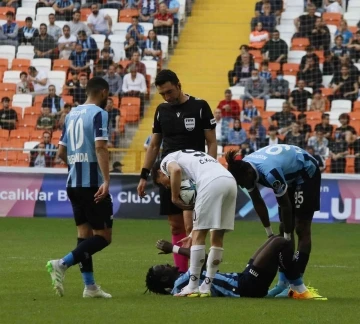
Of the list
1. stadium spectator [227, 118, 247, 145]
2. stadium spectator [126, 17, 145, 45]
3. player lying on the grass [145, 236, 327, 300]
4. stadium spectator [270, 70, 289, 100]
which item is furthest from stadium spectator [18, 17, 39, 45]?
player lying on the grass [145, 236, 327, 300]

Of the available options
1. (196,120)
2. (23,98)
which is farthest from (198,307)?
(23,98)

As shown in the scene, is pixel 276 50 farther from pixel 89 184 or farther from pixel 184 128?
pixel 89 184

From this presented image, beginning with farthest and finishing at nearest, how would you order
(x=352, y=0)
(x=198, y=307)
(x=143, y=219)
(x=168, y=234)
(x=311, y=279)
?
(x=352, y=0)
(x=143, y=219)
(x=168, y=234)
(x=311, y=279)
(x=198, y=307)

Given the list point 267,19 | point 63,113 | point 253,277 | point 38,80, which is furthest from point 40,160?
point 253,277

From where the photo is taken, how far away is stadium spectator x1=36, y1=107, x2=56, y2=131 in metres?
25.4

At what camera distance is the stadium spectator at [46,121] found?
25.4 m

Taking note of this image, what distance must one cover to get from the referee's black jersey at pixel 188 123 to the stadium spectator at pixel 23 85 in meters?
15.7

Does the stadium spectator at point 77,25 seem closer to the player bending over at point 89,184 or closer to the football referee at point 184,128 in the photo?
the football referee at point 184,128

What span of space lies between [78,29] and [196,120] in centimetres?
1715

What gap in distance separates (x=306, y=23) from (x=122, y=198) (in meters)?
7.15

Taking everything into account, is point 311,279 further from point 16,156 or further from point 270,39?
point 270,39

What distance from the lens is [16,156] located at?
23.6 m

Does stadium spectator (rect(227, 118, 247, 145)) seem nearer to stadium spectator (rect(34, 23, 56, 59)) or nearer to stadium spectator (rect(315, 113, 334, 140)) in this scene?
stadium spectator (rect(315, 113, 334, 140))

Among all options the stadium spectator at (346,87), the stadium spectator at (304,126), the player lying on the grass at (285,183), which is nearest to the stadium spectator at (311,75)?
the stadium spectator at (346,87)
